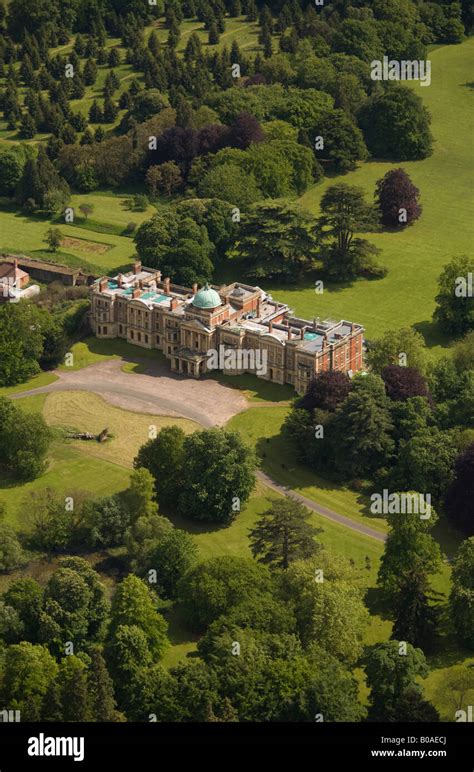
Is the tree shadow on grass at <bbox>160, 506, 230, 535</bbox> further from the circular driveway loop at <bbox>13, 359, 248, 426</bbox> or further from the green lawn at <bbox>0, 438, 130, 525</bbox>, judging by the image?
the circular driveway loop at <bbox>13, 359, 248, 426</bbox>

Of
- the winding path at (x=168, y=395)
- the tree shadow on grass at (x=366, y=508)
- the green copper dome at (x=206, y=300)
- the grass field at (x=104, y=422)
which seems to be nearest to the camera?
the tree shadow on grass at (x=366, y=508)

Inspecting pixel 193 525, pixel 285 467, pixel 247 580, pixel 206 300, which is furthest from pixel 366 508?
pixel 206 300

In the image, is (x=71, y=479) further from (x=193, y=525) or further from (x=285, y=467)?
(x=285, y=467)

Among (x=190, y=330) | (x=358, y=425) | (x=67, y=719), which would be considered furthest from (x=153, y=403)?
(x=67, y=719)

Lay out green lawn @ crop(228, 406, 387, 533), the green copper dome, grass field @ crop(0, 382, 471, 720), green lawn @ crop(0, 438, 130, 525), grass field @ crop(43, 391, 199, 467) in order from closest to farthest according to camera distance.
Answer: grass field @ crop(0, 382, 471, 720)
green lawn @ crop(228, 406, 387, 533)
green lawn @ crop(0, 438, 130, 525)
grass field @ crop(43, 391, 199, 467)
the green copper dome

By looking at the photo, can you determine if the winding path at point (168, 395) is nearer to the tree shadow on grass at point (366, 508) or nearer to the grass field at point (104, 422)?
the grass field at point (104, 422)

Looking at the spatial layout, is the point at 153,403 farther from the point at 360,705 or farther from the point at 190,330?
the point at 360,705

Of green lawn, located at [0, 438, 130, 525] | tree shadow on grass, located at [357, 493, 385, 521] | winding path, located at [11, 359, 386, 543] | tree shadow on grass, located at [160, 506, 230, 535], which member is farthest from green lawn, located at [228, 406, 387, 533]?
green lawn, located at [0, 438, 130, 525]

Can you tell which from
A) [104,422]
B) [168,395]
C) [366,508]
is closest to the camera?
[366,508]

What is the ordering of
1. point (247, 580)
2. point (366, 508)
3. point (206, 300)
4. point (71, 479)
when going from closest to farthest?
point (247, 580), point (366, 508), point (71, 479), point (206, 300)

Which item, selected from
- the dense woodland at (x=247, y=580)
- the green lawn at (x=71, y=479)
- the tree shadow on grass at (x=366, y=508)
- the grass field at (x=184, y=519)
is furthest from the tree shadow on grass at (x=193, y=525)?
the tree shadow on grass at (x=366, y=508)

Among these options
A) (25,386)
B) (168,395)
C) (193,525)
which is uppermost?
(25,386)

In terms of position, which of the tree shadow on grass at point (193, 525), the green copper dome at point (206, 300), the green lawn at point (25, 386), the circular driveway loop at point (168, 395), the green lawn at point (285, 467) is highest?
the green copper dome at point (206, 300)
